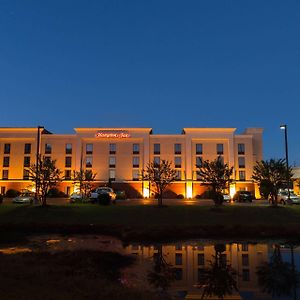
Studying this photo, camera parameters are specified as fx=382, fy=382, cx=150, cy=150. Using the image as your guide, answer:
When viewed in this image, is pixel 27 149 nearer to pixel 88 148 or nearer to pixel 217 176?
pixel 88 148

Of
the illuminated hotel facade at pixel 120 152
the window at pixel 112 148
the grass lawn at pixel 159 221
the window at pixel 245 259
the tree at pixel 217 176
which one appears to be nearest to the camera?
the window at pixel 245 259

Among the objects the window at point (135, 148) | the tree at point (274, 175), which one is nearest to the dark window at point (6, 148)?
the window at point (135, 148)

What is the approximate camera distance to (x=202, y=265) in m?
16.5

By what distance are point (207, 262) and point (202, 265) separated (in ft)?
2.20

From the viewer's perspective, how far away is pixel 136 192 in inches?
2906

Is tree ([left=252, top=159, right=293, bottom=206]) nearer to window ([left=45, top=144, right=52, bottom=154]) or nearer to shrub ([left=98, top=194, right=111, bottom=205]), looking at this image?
shrub ([left=98, top=194, right=111, bottom=205])

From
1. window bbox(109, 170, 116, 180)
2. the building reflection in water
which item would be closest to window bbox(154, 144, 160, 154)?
window bbox(109, 170, 116, 180)

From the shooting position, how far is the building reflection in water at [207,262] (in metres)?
12.3

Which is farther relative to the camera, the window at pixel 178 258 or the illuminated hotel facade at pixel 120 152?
the illuminated hotel facade at pixel 120 152

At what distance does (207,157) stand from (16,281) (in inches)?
2623

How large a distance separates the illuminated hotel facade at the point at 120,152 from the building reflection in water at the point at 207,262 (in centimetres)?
5342

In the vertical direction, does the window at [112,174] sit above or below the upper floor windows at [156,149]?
below

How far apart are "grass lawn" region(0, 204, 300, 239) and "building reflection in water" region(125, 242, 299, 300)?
394cm

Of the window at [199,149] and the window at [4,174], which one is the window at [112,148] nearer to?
the window at [199,149]
